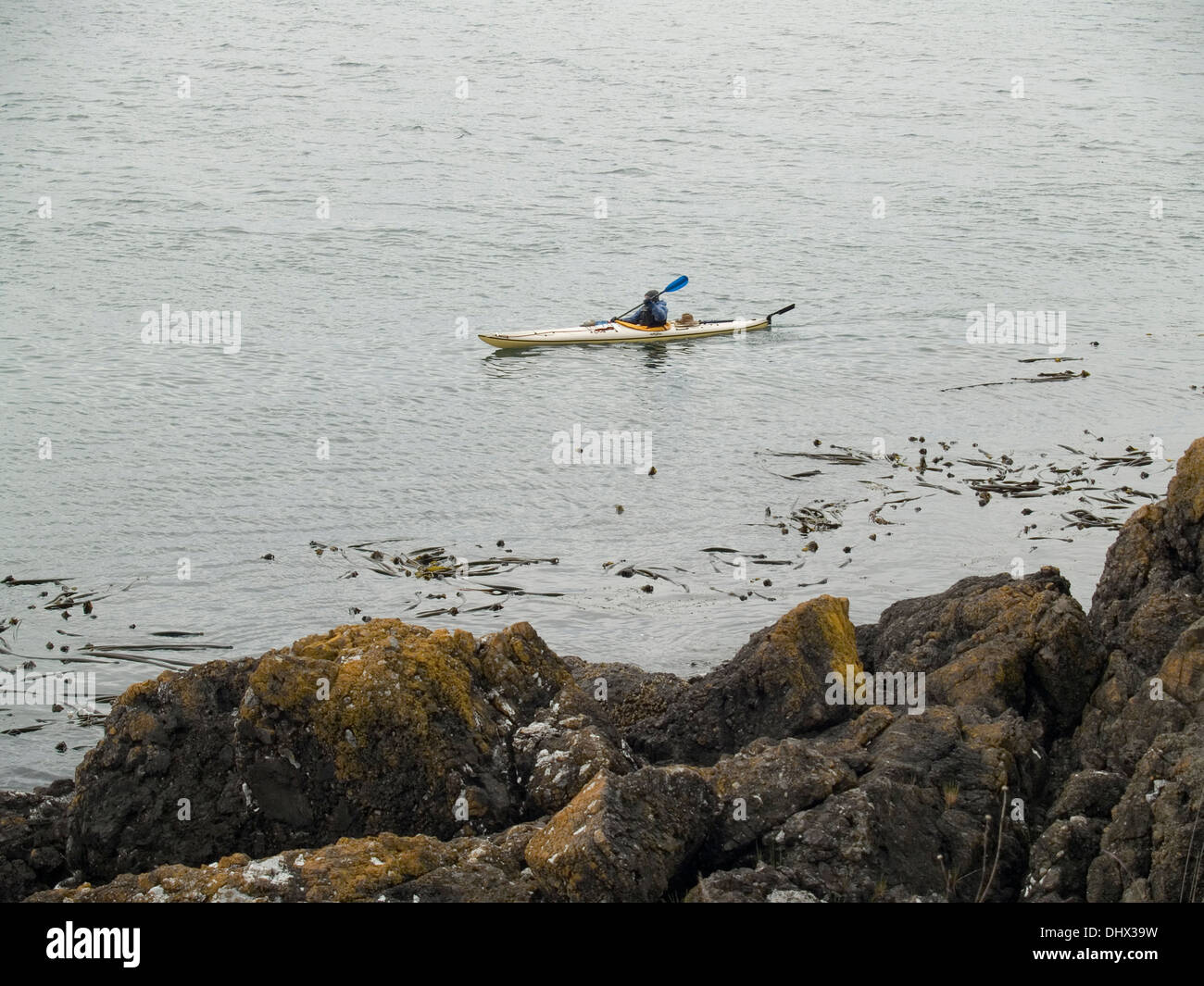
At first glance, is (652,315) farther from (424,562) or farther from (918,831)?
(918,831)

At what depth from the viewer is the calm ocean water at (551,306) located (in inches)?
758

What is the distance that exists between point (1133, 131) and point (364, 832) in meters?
64.5

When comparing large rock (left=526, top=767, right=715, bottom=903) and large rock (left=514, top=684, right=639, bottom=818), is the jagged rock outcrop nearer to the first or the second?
large rock (left=526, top=767, right=715, bottom=903)

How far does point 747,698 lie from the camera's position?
36.9 feet

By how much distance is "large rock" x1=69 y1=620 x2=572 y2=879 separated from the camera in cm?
909

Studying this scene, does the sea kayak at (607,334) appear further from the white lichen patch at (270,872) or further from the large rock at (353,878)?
the white lichen patch at (270,872)

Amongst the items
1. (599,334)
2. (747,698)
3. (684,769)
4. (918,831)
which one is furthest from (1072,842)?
(599,334)

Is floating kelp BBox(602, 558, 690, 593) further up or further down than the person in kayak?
further down

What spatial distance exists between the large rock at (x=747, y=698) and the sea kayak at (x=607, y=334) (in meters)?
22.0

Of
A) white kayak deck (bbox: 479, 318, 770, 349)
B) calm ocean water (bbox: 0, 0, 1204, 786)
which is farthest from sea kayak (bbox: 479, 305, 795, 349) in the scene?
calm ocean water (bbox: 0, 0, 1204, 786)

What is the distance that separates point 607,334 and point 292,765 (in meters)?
25.2

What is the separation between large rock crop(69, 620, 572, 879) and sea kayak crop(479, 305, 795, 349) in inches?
944

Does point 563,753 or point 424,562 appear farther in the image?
point 424,562

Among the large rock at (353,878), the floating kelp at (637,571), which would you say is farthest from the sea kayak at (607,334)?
the large rock at (353,878)
